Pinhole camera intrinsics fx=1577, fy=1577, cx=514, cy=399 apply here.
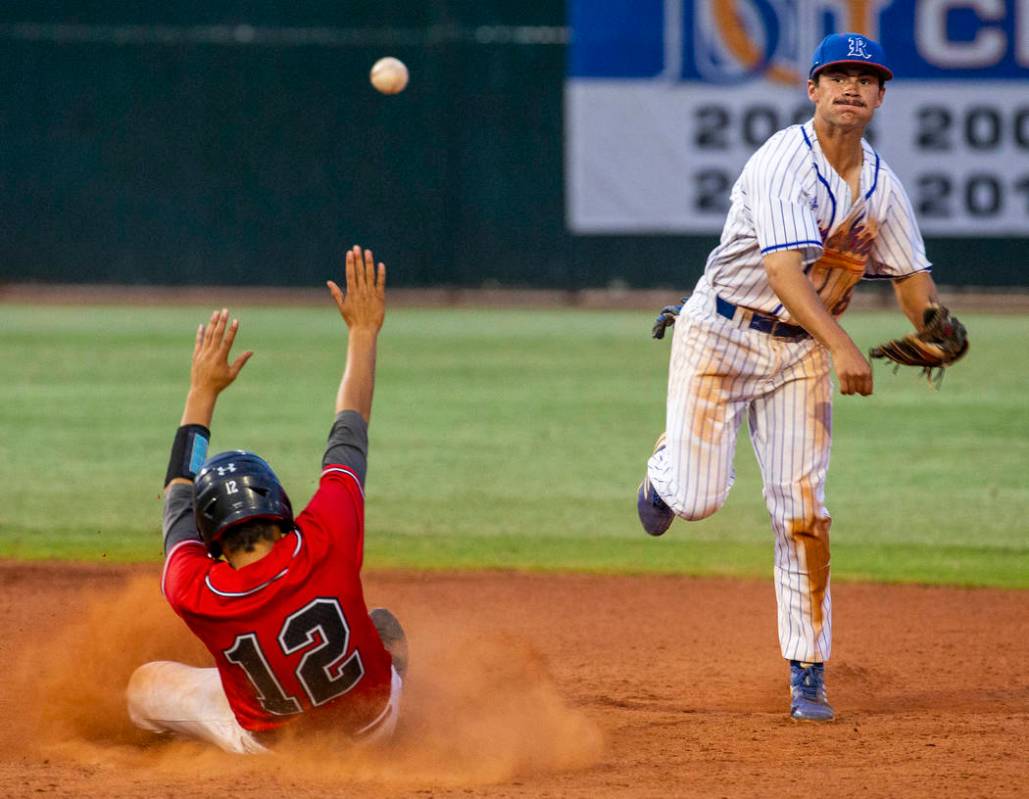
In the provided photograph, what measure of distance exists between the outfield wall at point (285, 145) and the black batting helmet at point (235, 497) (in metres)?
13.4

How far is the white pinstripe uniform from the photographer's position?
462 cm

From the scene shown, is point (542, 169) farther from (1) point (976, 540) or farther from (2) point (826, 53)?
(2) point (826, 53)

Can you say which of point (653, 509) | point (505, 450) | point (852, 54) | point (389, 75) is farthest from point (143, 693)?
point (389, 75)

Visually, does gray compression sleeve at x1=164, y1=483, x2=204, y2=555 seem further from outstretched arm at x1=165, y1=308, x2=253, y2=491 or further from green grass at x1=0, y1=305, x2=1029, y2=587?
green grass at x1=0, y1=305, x2=1029, y2=587

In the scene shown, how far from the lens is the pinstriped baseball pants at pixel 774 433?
4688 mm

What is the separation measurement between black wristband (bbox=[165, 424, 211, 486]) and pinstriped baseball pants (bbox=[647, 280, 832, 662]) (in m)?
1.49

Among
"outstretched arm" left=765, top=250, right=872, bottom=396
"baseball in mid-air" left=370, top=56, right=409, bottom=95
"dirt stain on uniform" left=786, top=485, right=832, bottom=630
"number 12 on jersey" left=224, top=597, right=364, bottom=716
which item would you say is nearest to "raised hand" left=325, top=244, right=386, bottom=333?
"number 12 on jersey" left=224, top=597, right=364, bottom=716

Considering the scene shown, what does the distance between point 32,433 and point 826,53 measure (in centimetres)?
674

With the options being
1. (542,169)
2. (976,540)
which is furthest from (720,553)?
(542,169)

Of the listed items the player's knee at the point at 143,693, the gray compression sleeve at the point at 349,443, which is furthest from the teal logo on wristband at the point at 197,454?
the player's knee at the point at 143,693

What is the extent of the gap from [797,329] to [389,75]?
12.3 m

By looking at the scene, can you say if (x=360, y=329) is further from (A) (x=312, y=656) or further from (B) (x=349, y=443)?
(A) (x=312, y=656)

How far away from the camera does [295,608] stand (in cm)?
383

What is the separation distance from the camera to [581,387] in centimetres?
1188
